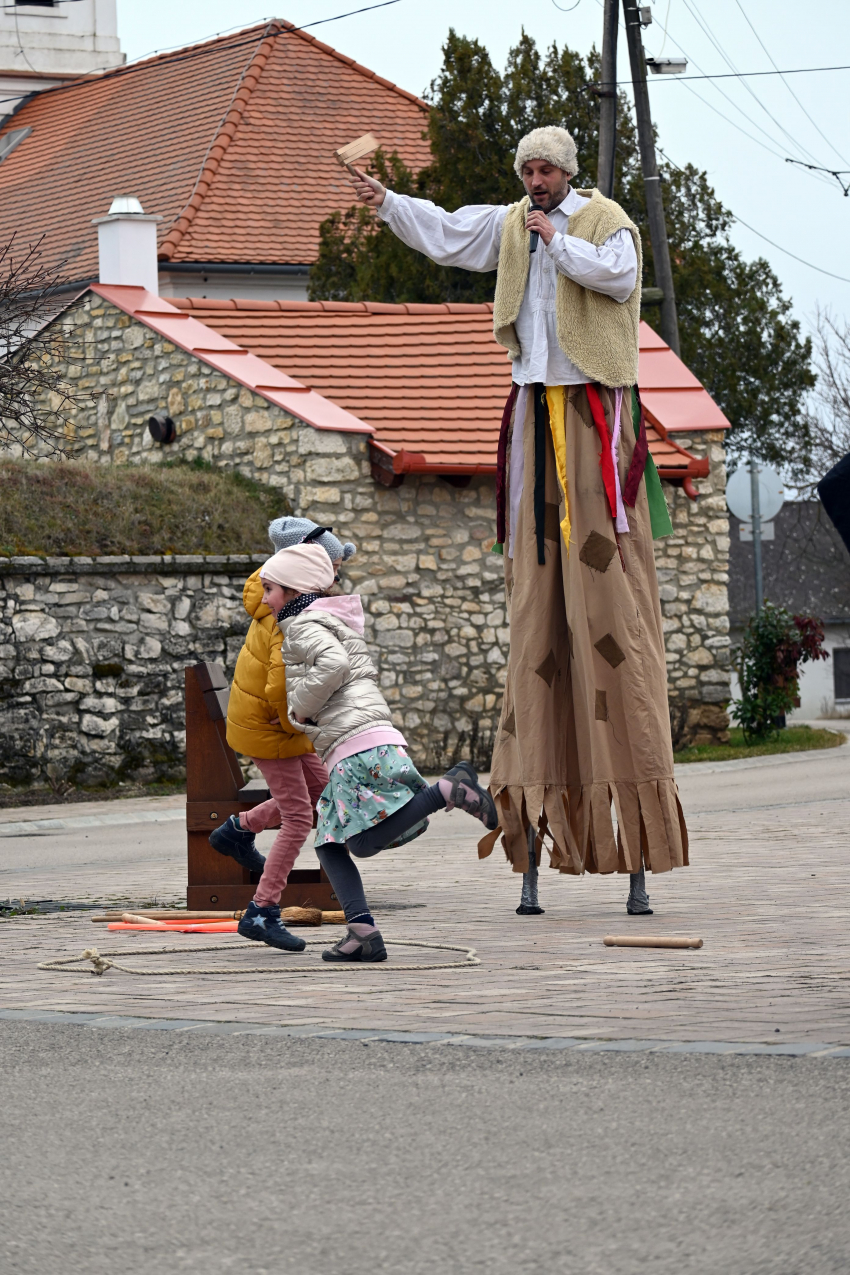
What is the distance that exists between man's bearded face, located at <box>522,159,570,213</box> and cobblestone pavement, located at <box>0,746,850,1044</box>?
2.84 m

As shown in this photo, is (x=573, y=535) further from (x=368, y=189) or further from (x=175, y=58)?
(x=175, y=58)

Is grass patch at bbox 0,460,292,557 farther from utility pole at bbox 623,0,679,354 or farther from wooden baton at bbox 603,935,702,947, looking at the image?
wooden baton at bbox 603,935,702,947

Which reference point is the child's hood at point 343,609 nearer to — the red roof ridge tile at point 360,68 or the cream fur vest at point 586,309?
the cream fur vest at point 586,309

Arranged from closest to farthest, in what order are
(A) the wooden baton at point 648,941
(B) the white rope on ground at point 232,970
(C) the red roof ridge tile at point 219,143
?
1. (B) the white rope on ground at point 232,970
2. (A) the wooden baton at point 648,941
3. (C) the red roof ridge tile at point 219,143

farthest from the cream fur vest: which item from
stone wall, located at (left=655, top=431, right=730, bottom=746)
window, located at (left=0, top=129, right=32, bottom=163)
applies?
window, located at (left=0, top=129, right=32, bottom=163)

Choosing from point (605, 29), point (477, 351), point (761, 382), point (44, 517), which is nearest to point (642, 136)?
point (605, 29)

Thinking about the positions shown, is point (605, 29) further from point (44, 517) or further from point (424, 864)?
point (424, 864)

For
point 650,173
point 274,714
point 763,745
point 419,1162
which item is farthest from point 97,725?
point 419,1162

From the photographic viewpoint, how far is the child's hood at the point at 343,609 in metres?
6.64

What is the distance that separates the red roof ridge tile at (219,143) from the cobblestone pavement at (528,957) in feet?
70.1

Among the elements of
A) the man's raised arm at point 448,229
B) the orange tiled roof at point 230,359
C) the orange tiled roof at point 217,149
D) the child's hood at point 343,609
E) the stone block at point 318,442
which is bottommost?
the child's hood at point 343,609

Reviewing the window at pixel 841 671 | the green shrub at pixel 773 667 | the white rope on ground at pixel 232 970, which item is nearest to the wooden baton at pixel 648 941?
the white rope on ground at pixel 232 970

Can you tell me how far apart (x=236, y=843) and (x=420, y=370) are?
1362cm

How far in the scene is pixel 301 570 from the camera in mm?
6699
